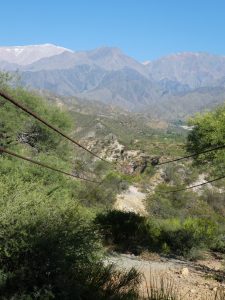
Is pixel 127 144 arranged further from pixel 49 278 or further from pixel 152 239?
pixel 49 278

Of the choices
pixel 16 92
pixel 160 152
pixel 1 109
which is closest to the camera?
pixel 1 109

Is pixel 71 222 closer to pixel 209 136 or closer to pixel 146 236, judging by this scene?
pixel 209 136

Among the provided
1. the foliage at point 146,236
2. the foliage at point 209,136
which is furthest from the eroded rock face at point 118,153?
the foliage at point 209,136

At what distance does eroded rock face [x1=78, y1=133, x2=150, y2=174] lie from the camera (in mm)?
105312

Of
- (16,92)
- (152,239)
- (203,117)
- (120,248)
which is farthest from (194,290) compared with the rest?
(16,92)

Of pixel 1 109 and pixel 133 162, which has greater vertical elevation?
pixel 1 109

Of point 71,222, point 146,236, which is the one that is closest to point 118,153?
point 146,236

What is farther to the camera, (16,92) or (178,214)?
(178,214)

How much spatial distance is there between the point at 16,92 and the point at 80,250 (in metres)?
32.7

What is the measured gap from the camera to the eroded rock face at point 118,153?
346ft

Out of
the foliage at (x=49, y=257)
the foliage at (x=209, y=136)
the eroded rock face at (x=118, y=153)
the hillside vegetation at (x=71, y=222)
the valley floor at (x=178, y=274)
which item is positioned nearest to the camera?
the foliage at (x=49, y=257)

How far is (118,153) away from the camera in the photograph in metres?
123

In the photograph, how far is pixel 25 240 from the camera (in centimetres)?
886

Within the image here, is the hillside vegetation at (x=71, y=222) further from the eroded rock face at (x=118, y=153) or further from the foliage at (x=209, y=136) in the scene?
the eroded rock face at (x=118, y=153)
